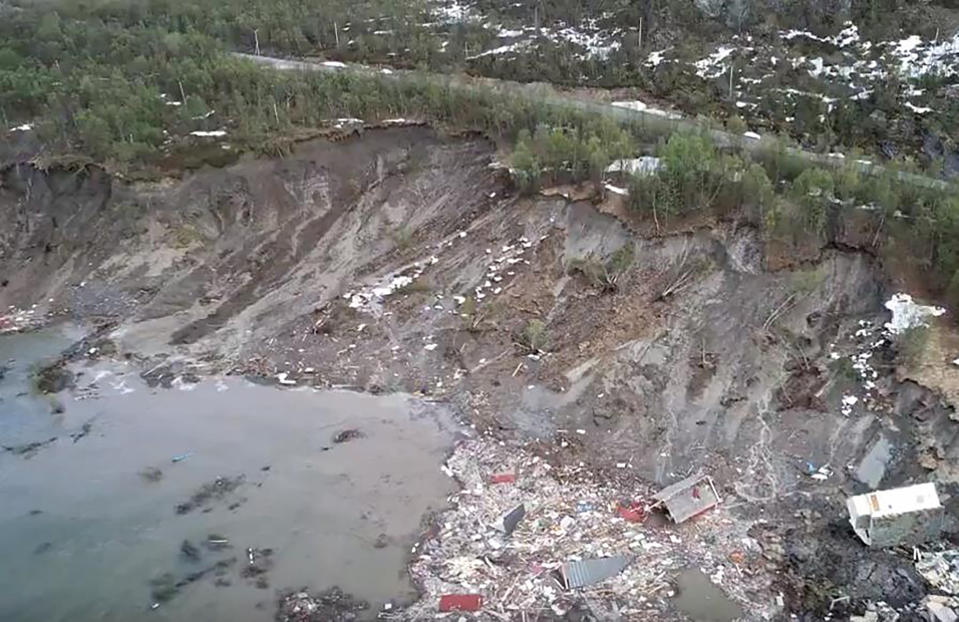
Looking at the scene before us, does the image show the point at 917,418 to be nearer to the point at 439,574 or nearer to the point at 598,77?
the point at 439,574

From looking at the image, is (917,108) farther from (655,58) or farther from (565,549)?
(565,549)

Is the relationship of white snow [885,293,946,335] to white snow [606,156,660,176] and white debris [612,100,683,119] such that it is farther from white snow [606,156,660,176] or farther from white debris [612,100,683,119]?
white debris [612,100,683,119]

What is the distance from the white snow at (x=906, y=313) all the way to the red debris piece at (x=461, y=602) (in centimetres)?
1608

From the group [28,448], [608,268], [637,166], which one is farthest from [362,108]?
[28,448]

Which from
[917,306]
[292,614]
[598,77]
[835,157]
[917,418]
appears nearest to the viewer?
[292,614]

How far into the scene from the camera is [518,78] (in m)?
49.9

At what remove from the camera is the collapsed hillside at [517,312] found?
2469cm

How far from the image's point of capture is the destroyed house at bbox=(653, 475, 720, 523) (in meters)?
22.7

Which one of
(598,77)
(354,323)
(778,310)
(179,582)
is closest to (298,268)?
(354,323)

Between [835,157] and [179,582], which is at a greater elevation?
[835,157]

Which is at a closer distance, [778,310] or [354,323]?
[778,310]

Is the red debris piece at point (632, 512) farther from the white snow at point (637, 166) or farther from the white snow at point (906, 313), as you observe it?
the white snow at point (637, 166)

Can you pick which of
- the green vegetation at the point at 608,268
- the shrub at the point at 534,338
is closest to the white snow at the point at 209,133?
the green vegetation at the point at 608,268

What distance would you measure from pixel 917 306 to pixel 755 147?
418 inches
